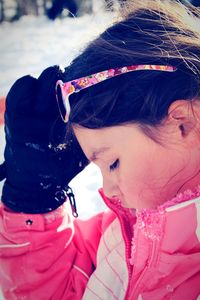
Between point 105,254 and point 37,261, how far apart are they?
0.19 m

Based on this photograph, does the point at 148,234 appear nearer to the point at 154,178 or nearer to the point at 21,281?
the point at 154,178

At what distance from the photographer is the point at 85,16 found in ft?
12.4

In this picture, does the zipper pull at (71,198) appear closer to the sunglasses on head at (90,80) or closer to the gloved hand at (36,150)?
the gloved hand at (36,150)

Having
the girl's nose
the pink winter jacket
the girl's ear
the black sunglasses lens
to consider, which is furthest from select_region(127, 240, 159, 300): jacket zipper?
the black sunglasses lens

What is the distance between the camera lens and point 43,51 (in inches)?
120

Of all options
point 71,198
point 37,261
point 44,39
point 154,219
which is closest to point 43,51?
point 44,39

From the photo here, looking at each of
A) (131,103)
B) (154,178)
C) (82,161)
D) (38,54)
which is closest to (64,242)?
(82,161)

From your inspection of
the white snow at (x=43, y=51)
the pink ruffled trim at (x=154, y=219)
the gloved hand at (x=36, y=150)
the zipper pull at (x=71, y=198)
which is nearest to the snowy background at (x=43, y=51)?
the white snow at (x=43, y=51)

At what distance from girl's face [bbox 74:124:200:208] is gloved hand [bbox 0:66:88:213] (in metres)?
0.15

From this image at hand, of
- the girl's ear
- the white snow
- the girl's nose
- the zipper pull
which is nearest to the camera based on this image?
the girl's ear

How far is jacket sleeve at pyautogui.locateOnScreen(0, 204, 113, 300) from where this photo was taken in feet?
3.36

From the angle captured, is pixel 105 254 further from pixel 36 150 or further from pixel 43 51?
pixel 43 51

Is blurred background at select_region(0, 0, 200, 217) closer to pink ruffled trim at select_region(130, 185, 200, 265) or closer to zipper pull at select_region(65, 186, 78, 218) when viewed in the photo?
zipper pull at select_region(65, 186, 78, 218)

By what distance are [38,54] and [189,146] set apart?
237cm
